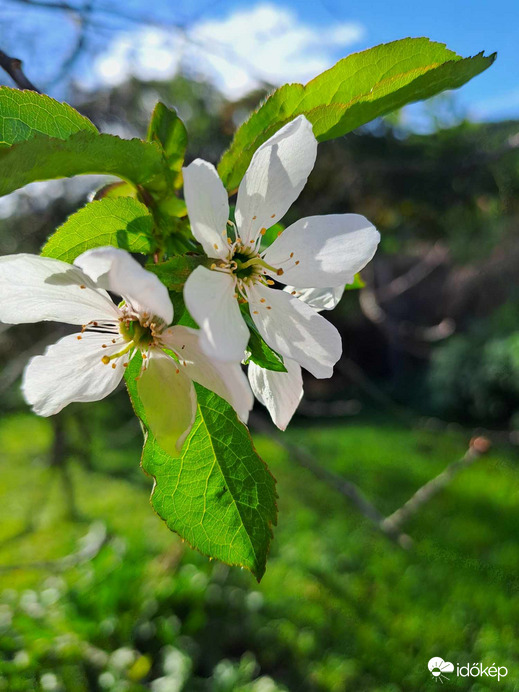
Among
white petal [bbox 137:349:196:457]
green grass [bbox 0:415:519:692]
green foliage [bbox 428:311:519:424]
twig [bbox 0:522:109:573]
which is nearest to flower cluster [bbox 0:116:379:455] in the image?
white petal [bbox 137:349:196:457]

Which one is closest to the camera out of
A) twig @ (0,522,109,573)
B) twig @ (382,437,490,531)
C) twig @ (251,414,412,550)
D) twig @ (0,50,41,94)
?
twig @ (0,50,41,94)

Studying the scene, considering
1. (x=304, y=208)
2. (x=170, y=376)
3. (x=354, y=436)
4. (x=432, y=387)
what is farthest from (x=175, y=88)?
(x=432, y=387)

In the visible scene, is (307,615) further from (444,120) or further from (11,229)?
(444,120)

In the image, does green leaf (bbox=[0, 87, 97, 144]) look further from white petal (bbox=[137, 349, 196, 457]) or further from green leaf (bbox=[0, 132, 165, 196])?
white petal (bbox=[137, 349, 196, 457])

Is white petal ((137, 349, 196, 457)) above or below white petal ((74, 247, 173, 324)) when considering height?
below

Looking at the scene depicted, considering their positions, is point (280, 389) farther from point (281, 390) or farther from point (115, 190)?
point (115, 190)

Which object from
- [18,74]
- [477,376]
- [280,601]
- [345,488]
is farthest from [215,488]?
[477,376]

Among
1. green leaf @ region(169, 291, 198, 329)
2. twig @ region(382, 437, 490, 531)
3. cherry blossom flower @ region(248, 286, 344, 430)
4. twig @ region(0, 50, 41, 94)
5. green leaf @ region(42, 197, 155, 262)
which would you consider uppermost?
twig @ region(0, 50, 41, 94)
